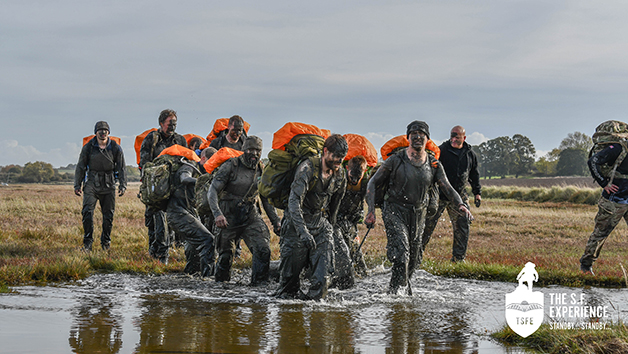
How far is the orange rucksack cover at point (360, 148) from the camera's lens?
892cm

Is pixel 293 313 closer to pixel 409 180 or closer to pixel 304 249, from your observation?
pixel 304 249

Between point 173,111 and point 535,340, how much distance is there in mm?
8468

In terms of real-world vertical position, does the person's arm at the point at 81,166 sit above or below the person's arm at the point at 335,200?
above

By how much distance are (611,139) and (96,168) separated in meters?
10.2

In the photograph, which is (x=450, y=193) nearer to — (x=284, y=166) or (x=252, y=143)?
(x=284, y=166)

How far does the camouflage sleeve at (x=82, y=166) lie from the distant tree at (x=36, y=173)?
8553cm

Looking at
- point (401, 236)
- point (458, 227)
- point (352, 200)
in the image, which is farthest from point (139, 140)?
point (458, 227)

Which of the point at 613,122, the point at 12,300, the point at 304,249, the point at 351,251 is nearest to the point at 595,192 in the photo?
the point at 613,122

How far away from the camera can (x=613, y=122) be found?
33.0 feet

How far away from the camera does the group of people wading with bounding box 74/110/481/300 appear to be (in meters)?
7.22

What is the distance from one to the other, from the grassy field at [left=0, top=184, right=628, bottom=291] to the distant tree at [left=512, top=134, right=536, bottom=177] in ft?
305

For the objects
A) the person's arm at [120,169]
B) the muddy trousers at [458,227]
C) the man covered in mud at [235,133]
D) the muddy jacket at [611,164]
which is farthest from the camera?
the person's arm at [120,169]

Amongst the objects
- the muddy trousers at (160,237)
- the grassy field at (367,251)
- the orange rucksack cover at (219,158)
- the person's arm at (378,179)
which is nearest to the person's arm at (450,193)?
the person's arm at (378,179)

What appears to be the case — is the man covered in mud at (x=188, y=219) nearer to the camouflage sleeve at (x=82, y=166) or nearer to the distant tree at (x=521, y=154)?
the camouflage sleeve at (x=82, y=166)
